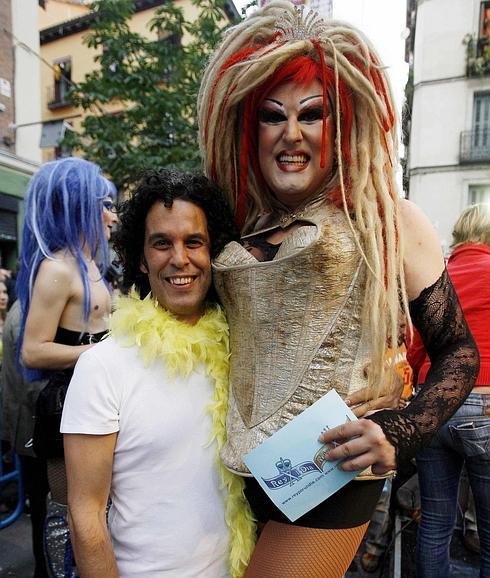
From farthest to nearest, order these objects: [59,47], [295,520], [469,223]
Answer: [59,47] < [469,223] < [295,520]

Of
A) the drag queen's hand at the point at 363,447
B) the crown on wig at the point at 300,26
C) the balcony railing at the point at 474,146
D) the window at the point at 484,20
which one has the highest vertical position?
the window at the point at 484,20

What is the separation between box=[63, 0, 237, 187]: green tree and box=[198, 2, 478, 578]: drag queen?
539cm

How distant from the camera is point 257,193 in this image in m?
1.36

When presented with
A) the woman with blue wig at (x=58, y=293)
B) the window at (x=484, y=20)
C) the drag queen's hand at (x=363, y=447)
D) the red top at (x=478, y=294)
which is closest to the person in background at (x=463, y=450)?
the red top at (x=478, y=294)

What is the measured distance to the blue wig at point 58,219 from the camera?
5.89 ft

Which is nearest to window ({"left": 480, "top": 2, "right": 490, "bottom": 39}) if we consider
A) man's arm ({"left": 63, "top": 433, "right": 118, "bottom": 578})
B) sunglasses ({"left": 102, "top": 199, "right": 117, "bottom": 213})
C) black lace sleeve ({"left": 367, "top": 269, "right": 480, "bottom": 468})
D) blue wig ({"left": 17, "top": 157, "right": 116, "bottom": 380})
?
sunglasses ({"left": 102, "top": 199, "right": 117, "bottom": 213})

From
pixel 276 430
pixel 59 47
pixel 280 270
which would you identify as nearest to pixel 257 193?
pixel 280 270

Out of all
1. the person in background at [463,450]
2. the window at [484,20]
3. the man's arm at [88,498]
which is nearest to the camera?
the man's arm at [88,498]

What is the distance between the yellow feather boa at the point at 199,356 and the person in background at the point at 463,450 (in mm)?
1038

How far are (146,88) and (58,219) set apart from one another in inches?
218

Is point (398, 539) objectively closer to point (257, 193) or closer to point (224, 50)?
point (257, 193)

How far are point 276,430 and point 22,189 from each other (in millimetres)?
10791

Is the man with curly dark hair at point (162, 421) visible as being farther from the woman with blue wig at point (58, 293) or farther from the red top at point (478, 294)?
the red top at point (478, 294)

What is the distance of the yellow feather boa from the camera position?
1.16 meters
